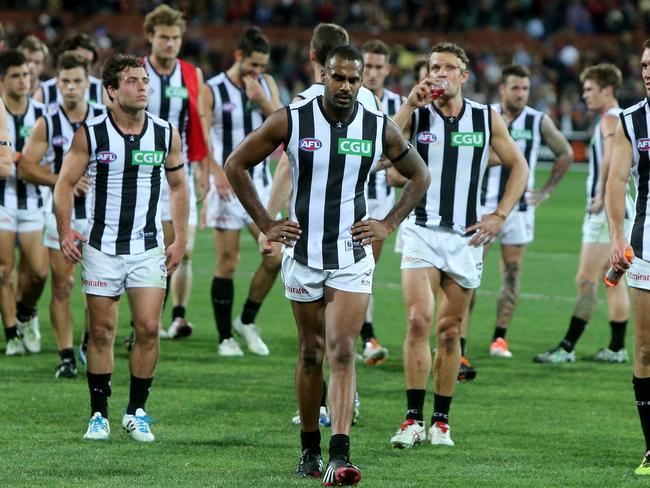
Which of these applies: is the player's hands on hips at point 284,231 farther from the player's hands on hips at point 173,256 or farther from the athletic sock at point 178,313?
the athletic sock at point 178,313

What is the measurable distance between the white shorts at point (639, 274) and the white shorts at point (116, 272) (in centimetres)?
268

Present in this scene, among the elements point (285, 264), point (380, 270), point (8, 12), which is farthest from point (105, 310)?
point (8, 12)

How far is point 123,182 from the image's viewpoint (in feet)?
24.2

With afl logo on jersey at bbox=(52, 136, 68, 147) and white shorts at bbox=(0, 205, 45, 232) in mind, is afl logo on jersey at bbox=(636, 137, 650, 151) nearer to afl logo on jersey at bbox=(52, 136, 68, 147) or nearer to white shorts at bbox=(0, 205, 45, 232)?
afl logo on jersey at bbox=(52, 136, 68, 147)

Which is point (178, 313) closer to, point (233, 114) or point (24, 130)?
point (233, 114)

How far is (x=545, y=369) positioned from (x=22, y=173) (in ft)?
14.5

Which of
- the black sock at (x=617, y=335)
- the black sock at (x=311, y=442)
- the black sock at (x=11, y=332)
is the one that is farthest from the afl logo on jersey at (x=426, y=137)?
the black sock at (x=11, y=332)

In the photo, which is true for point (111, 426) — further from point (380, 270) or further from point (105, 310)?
point (380, 270)

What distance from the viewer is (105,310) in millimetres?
7305

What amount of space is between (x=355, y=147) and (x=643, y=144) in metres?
1.57

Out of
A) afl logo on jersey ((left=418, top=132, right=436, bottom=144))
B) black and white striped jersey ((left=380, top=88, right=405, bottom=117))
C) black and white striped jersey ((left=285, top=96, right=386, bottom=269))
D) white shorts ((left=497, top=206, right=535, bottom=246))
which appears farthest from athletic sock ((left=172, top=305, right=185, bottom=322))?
black and white striped jersey ((left=285, top=96, right=386, bottom=269))

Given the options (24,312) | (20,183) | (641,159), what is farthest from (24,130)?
(641,159)

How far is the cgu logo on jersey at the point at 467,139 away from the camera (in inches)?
301

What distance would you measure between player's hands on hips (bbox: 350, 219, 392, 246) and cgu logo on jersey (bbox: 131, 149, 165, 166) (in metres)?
1.59
